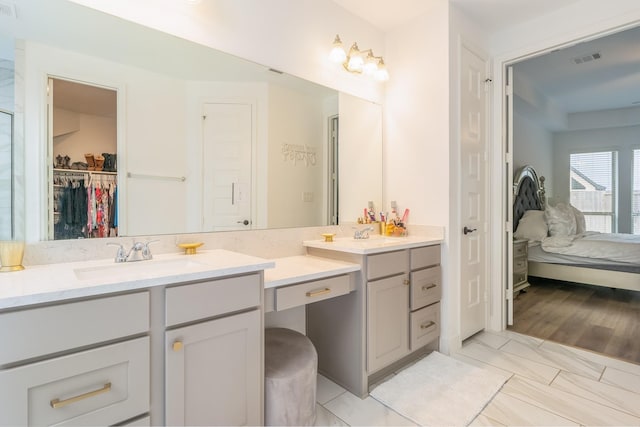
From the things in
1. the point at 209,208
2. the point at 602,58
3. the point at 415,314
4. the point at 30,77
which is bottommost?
the point at 415,314

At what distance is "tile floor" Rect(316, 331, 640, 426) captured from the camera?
1628mm

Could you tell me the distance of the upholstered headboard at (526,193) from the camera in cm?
455

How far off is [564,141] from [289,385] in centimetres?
715

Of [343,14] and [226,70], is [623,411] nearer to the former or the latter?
[226,70]

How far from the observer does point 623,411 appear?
1693mm

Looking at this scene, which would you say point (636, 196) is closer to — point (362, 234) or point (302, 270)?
point (362, 234)

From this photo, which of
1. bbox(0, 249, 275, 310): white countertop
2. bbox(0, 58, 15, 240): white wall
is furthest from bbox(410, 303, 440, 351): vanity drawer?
bbox(0, 58, 15, 240): white wall

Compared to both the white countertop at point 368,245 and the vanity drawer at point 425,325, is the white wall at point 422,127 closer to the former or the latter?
the vanity drawer at point 425,325

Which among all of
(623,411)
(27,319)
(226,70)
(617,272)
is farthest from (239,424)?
(617,272)

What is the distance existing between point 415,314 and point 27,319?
1.96 metres

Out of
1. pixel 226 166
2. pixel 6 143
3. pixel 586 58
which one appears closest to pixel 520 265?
pixel 586 58

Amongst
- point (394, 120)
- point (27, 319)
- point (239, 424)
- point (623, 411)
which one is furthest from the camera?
point (394, 120)

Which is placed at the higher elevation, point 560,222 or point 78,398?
point 560,222

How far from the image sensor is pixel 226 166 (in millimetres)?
1832
